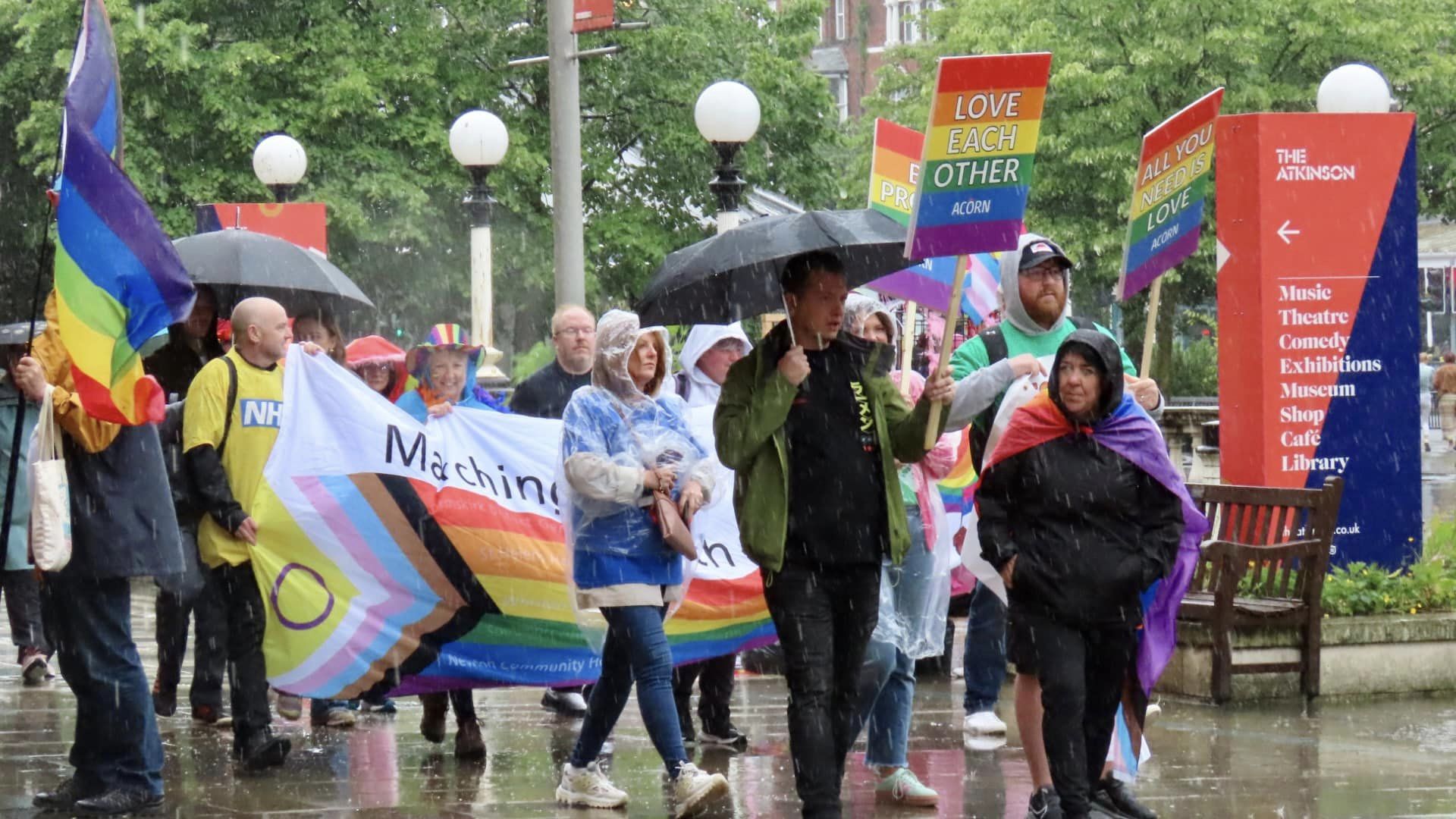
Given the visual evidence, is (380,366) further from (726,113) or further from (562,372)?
(726,113)

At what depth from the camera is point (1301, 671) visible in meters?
10.4

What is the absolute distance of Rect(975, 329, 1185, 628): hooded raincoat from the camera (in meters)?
6.92

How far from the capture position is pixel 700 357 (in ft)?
32.2

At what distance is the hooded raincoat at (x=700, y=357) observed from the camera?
31.8 feet

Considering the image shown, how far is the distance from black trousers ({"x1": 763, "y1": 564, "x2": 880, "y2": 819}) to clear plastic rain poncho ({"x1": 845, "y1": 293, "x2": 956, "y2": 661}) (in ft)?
3.14

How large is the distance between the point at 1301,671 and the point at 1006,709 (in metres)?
1.46

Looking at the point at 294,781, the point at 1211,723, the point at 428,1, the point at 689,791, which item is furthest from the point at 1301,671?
the point at 428,1

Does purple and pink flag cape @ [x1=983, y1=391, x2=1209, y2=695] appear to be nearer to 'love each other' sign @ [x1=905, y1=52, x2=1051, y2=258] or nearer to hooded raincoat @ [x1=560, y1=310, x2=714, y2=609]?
'love each other' sign @ [x1=905, y1=52, x2=1051, y2=258]

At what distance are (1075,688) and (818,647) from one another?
864 millimetres

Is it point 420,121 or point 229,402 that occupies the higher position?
point 420,121

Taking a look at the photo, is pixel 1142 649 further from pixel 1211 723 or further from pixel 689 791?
pixel 1211 723

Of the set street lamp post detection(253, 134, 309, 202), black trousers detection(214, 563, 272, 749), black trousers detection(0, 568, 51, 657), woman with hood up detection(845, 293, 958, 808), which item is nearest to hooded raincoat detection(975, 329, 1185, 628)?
woman with hood up detection(845, 293, 958, 808)

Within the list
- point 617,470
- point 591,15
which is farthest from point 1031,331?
point 591,15

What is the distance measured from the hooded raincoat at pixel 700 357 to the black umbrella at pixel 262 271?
155 cm
